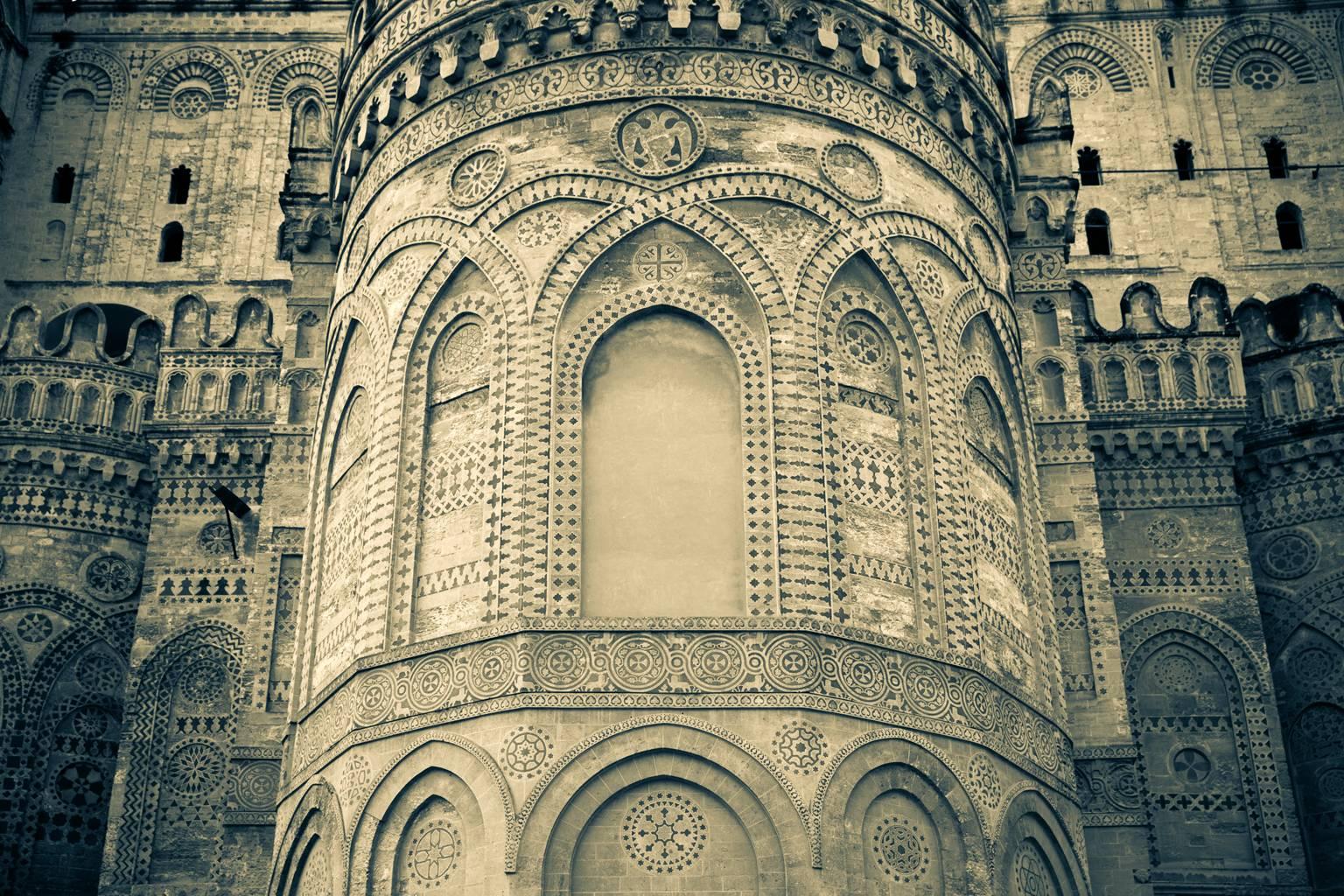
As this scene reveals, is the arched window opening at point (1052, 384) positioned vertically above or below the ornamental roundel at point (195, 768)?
above

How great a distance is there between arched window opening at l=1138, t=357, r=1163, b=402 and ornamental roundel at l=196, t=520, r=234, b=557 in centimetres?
944

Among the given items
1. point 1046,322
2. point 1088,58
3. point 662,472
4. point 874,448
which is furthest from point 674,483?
point 1088,58

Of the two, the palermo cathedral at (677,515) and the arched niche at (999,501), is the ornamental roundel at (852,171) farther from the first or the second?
the arched niche at (999,501)

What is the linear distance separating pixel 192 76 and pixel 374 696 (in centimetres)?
1348

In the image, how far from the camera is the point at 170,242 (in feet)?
75.4

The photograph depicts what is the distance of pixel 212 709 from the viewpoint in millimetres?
17641

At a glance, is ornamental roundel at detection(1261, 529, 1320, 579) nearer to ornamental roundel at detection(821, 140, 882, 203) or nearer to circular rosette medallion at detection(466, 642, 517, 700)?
ornamental roundel at detection(821, 140, 882, 203)

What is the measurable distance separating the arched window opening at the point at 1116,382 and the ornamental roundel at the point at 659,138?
257 inches

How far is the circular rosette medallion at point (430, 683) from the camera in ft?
41.5

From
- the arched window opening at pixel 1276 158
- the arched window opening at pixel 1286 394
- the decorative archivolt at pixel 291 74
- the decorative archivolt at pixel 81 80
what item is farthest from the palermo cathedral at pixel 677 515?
the decorative archivolt at pixel 81 80

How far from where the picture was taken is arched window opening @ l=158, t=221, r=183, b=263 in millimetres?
22859

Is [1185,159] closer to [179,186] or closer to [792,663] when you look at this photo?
[179,186]

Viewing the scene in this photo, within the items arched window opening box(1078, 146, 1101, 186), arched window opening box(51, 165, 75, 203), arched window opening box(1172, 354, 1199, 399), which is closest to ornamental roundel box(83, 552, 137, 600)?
arched window opening box(51, 165, 75, 203)

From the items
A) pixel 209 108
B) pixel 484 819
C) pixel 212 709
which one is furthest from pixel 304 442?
pixel 209 108
